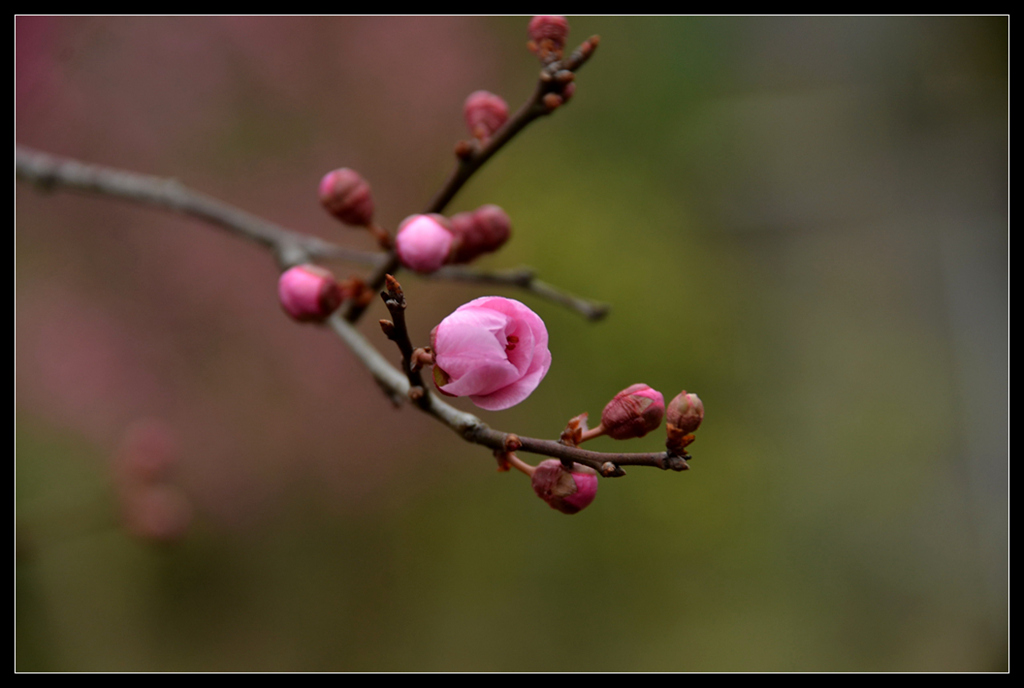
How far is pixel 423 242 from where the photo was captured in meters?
0.83

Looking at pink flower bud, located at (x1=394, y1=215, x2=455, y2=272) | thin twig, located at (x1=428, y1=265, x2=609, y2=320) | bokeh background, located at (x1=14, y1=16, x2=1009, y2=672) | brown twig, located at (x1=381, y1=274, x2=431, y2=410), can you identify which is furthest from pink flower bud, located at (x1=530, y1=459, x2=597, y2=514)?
bokeh background, located at (x1=14, y1=16, x2=1009, y2=672)

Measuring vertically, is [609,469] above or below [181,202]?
below

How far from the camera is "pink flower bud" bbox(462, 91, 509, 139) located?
0.93 metres

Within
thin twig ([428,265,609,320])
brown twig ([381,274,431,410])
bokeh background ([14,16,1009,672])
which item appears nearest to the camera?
brown twig ([381,274,431,410])

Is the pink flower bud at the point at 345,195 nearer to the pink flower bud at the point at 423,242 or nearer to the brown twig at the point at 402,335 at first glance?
the pink flower bud at the point at 423,242

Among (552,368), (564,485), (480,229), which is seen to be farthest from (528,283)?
(552,368)

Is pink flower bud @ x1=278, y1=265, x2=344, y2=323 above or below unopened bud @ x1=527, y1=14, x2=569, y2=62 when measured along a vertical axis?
below

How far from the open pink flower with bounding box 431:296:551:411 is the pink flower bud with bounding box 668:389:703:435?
13 centimetres

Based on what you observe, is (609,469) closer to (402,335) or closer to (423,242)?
(402,335)

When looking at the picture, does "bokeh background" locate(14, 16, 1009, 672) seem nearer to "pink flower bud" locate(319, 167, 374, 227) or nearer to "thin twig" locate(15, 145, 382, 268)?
"thin twig" locate(15, 145, 382, 268)

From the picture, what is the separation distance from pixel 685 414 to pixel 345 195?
60 cm

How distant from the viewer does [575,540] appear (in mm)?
2723

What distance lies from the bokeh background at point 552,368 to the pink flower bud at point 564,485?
180 cm

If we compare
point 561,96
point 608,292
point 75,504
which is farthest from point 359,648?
point 561,96
